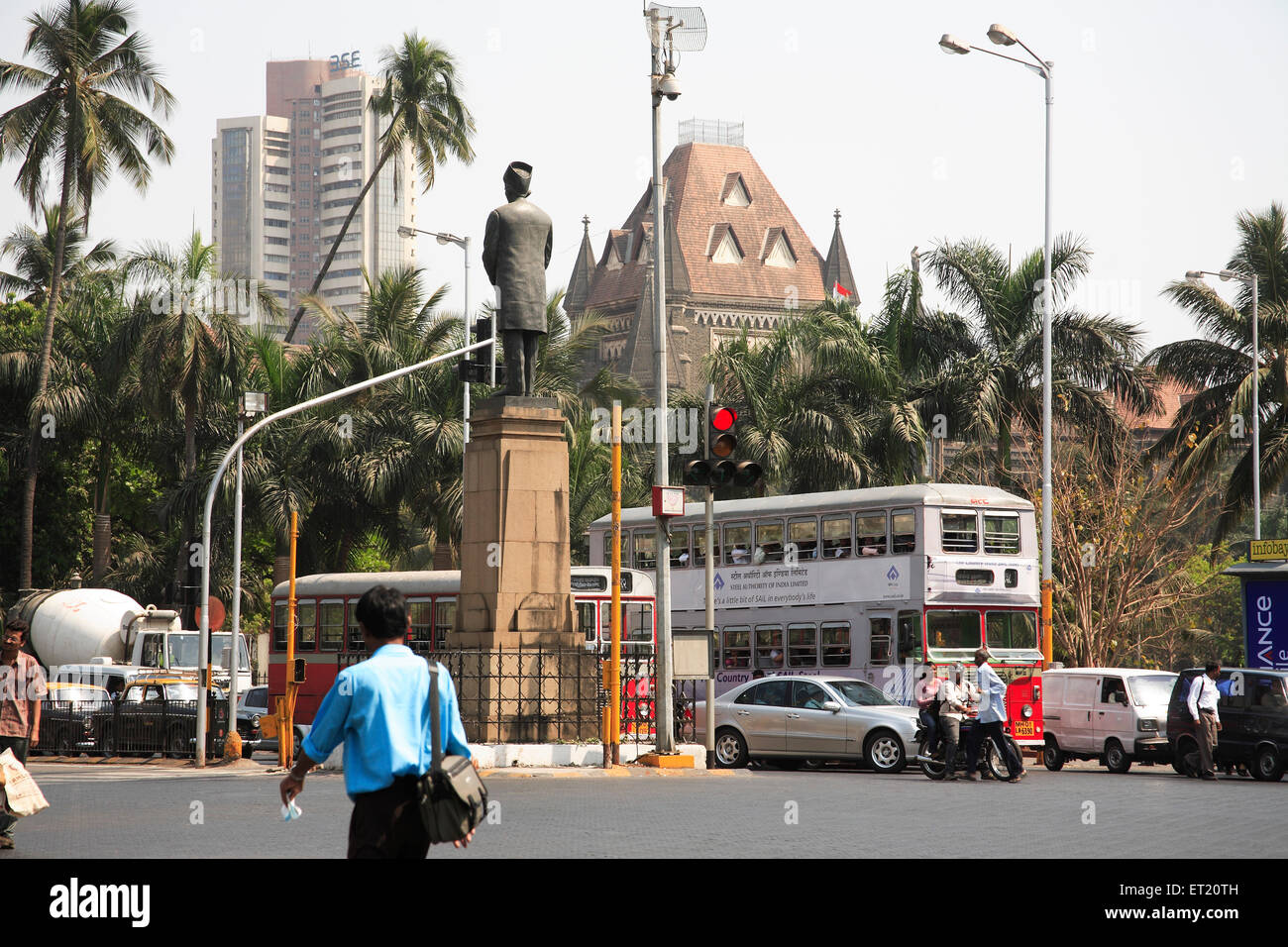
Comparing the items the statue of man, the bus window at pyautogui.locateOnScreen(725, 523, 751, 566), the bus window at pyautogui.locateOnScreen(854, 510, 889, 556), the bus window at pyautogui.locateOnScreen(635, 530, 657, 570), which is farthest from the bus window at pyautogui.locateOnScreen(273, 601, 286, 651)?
the statue of man

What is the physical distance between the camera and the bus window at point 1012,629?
2753 cm

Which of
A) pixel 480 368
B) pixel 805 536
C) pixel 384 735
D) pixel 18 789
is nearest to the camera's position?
pixel 384 735

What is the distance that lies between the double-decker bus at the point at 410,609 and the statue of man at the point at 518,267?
22.1 feet

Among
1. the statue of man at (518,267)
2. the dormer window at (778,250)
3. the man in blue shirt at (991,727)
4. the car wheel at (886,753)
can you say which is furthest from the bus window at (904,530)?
the dormer window at (778,250)

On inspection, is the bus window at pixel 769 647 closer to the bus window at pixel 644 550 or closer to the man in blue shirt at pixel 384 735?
the bus window at pixel 644 550

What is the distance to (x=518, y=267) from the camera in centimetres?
2191

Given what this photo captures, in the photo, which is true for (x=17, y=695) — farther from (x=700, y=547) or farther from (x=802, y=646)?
(x=700, y=547)

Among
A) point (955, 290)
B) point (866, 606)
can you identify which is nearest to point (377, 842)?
point (866, 606)

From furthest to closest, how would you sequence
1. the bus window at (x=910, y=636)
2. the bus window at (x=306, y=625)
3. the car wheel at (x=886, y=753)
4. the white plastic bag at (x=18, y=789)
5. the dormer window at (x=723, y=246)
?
the dormer window at (x=723, y=246) < the bus window at (x=306, y=625) < the bus window at (x=910, y=636) < the car wheel at (x=886, y=753) < the white plastic bag at (x=18, y=789)

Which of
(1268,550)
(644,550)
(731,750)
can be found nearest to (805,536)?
(644,550)

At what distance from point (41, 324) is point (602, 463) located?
19.7 m

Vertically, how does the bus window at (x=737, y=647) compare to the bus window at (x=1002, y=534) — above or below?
below

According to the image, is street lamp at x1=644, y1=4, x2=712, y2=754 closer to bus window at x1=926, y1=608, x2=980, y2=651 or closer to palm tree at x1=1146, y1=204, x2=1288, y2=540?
bus window at x1=926, y1=608, x2=980, y2=651

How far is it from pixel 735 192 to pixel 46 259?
2548 inches
